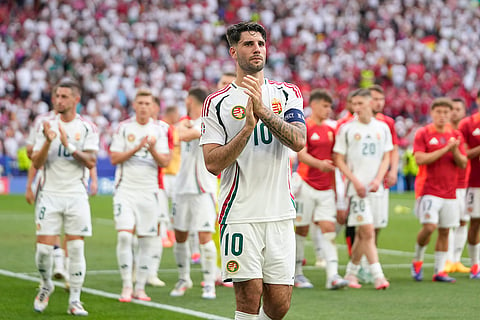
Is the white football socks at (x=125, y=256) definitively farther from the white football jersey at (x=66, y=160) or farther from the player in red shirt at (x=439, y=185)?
the player in red shirt at (x=439, y=185)

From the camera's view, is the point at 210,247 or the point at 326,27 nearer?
the point at 210,247

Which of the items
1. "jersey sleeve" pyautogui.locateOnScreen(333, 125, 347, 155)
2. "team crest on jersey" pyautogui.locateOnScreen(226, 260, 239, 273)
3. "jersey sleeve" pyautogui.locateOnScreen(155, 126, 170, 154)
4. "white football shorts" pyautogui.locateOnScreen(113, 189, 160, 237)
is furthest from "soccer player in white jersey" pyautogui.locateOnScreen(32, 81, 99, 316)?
"team crest on jersey" pyautogui.locateOnScreen(226, 260, 239, 273)

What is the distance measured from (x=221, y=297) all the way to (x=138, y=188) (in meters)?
1.63

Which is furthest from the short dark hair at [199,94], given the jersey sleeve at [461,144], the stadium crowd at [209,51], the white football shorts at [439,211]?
the stadium crowd at [209,51]

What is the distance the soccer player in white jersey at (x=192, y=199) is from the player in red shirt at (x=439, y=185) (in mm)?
2883

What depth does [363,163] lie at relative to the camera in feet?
36.3

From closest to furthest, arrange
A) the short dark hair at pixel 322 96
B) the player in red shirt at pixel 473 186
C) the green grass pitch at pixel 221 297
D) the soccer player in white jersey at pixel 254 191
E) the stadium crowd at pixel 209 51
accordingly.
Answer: the soccer player in white jersey at pixel 254 191 < the green grass pitch at pixel 221 297 < the short dark hair at pixel 322 96 < the player in red shirt at pixel 473 186 < the stadium crowd at pixel 209 51

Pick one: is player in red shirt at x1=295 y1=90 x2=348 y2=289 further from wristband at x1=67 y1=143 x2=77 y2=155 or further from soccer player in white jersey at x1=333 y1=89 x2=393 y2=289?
wristband at x1=67 y1=143 x2=77 y2=155

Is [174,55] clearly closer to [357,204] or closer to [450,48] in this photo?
[450,48]

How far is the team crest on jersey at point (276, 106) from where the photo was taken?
20.0 feet

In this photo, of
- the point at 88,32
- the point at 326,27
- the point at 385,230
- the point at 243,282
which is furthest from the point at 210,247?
the point at 326,27

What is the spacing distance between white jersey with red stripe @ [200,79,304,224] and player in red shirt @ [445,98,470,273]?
6.62 metres

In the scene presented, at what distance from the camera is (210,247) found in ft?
35.0

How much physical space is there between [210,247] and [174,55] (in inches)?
1027
